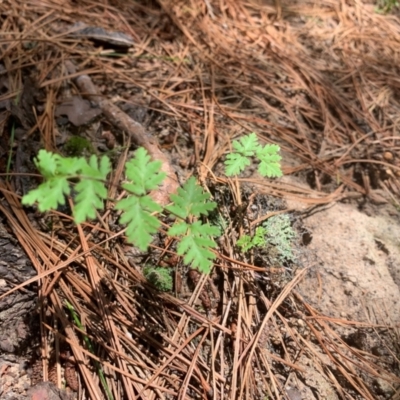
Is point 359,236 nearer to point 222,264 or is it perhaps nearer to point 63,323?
point 222,264

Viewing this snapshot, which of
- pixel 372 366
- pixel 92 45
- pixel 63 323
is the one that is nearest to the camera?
pixel 63 323

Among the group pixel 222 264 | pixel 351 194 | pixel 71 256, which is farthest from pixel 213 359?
pixel 351 194

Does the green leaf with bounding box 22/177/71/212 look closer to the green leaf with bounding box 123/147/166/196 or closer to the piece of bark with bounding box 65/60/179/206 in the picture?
the green leaf with bounding box 123/147/166/196

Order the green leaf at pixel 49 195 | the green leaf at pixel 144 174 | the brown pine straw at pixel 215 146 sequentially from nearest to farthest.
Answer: the green leaf at pixel 49 195 → the green leaf at pixel 144 174 → the brown pine straw at pixel 215 146

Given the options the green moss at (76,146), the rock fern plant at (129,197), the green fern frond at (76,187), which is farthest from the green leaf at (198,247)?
the green moss at (76,146)

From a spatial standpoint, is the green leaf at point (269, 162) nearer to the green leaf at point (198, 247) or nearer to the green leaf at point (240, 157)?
the green leaf at point (240, 157)

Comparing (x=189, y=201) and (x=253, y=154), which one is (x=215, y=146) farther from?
(x=189, y=201)

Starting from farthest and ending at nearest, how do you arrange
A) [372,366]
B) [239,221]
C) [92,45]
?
1. [92,45]
2. [239,221]
3. [372,366]
